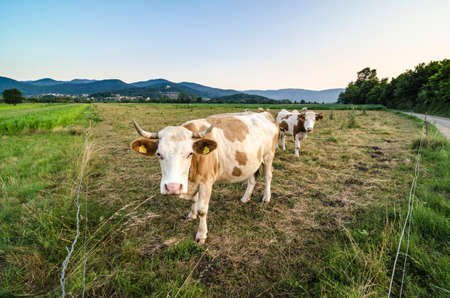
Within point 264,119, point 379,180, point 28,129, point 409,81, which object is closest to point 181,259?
point 264,119

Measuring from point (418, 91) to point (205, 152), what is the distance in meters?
51.0

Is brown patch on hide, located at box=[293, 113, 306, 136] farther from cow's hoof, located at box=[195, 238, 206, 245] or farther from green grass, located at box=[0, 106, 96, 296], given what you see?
green grass, located at box=[0, 106, 96, 296]

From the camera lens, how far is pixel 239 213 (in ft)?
11.9

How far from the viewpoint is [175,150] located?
2.25 metres

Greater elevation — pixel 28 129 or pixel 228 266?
pixel 28 129

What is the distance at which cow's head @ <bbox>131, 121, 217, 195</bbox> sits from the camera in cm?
218

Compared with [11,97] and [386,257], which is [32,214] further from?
[11,97]

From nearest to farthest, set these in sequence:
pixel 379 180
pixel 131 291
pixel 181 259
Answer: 1. pixel 131 291
2. pixel 181 259
3. pixel 379 180

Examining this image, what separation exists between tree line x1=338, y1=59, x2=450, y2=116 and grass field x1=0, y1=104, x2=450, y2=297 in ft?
92.0

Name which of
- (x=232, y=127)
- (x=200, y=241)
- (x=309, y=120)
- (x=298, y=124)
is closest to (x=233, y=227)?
→ (x=200, y=241)

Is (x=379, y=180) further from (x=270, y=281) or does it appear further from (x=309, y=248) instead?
(x=270, y=281)

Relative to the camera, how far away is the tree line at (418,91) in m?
23.2

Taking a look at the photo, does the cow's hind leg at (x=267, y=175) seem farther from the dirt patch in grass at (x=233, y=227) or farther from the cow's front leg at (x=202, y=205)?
the cow's front leg at (x=202, y=205)

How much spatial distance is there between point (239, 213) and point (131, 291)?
2.18 meters
